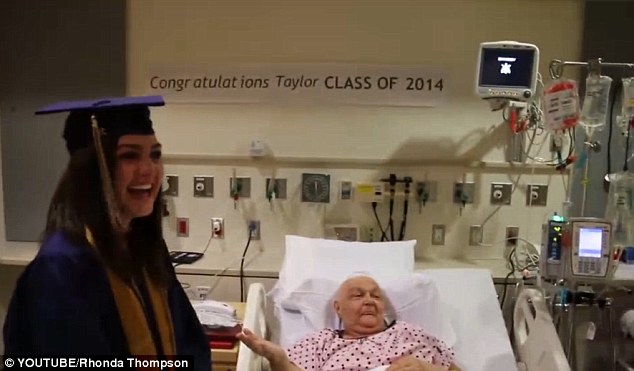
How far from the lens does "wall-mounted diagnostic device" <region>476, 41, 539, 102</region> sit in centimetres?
247

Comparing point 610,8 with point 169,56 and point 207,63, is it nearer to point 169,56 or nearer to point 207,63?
point 207,63

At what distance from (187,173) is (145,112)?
1.85 meters

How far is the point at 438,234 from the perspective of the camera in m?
2.93

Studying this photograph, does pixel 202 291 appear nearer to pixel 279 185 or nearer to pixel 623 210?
pixel 279 185

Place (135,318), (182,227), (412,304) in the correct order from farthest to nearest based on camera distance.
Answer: (182,227) < (412,304) < (135,318)

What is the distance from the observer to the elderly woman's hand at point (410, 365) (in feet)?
6.51

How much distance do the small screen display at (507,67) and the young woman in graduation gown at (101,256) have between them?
172 cm

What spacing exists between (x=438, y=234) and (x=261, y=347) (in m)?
1.34

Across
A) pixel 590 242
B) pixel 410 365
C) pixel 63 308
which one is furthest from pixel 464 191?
pixel 63 308

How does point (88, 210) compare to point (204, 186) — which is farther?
point (204, 186)

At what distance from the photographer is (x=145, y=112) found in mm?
1125

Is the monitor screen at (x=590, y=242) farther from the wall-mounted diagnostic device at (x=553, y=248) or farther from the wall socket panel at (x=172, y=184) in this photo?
the wall socket panel at (x=172, y=184)

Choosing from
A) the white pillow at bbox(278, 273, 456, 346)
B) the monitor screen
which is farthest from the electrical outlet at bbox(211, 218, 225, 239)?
the monitor screen

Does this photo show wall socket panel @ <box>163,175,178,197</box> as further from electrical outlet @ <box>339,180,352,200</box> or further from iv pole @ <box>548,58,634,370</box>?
iv pole @ <box>548,58,634,370</box>
